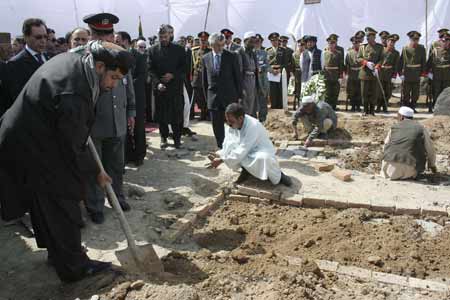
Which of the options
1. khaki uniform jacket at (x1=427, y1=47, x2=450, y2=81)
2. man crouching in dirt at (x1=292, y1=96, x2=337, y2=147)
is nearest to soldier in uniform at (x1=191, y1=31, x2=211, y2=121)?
man crouching in dirt at (x1=292, y1=96, x2=337, y2=147)

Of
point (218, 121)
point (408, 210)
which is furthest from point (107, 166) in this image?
point (408, 210)

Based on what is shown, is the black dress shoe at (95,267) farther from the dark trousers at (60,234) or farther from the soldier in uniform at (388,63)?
the soldier in uniform at (388,63)

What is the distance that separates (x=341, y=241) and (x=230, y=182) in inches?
71.1

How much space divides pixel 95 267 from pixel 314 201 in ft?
8.24

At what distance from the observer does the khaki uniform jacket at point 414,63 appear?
1026 centimetres

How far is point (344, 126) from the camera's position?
26.3ft

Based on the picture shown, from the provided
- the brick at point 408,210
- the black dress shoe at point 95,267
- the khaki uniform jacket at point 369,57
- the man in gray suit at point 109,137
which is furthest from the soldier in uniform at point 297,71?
the black dress shoe at point 95,267

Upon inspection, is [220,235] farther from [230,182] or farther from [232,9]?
[232,9]

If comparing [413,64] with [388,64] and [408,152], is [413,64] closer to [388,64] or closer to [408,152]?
[388,64]

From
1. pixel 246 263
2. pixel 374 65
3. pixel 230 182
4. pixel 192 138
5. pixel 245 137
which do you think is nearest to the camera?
pixel 246 263

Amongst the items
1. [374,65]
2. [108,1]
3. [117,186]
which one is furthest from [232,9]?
[117,186]

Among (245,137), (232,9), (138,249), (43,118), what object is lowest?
(138,249)

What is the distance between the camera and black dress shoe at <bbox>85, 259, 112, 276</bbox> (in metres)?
3.08

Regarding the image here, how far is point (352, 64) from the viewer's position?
1064 cm
